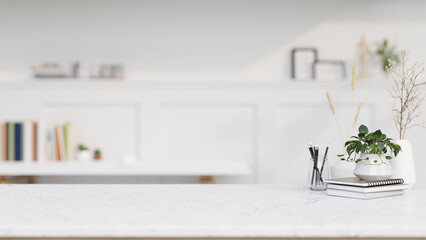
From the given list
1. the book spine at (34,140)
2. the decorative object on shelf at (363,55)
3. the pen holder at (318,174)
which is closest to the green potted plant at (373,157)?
the pen holder at (318,174)

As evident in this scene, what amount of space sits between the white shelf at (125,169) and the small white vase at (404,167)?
122cm

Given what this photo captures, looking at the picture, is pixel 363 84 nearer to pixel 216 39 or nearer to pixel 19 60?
pixel 216 39

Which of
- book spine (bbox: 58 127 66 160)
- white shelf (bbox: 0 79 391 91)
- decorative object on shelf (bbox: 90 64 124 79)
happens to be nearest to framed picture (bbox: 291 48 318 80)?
white shelf (bbox: 0 79 391 91)

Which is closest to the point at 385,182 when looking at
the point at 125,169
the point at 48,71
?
the point at 125,169

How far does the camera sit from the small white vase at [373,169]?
1189 mm

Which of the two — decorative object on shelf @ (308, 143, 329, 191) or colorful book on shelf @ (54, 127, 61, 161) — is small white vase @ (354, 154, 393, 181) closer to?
decorative object on shelf @ (308, 143, 329, 191)

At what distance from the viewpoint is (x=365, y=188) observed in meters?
1.08

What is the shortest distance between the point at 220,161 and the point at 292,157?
514mm

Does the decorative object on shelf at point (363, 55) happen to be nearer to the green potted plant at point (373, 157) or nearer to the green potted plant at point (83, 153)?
the green potted plant at point (373, 157)

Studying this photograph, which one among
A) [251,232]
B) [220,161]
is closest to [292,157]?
[220,161]

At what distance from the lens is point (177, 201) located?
1039 millimetres

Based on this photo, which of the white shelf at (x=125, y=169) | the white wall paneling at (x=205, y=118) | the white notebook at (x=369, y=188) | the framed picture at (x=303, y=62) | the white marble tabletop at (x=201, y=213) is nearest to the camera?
the white marble tabletop at (x=201, y=213)

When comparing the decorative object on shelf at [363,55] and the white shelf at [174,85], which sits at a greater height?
the decorative object on shelf at [363,55]

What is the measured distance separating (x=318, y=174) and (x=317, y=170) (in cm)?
2
